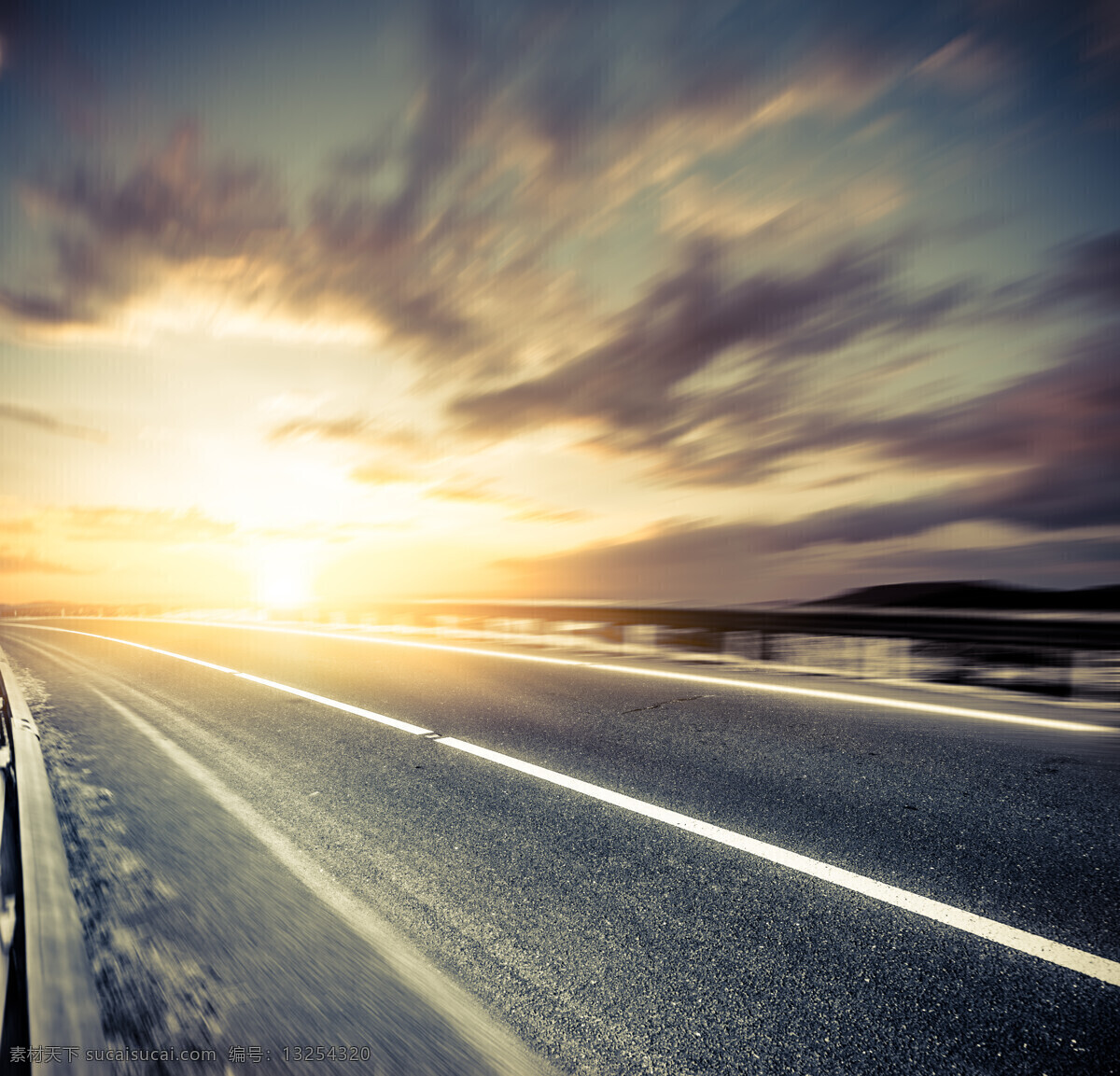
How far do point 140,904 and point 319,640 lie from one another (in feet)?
45.0

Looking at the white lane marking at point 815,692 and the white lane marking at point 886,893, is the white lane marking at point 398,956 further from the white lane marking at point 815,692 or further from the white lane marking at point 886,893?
the white lane marking at point 815,692

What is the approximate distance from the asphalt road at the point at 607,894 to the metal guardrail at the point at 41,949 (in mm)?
184

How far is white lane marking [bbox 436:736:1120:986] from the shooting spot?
241 cm

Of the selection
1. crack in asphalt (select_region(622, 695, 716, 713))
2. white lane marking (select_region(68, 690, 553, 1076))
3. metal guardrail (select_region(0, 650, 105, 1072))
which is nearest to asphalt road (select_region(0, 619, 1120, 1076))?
white lane marking (select_region(68, 690, 553, 1076))

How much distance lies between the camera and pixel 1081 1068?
1916 mm

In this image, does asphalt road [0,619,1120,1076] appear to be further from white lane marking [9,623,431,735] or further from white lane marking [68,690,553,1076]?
white lane marking [9,623,431,735]

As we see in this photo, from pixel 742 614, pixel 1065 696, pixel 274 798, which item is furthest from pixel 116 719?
pixel 1065 696

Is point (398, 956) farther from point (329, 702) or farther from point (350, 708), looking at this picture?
point (329, 702)

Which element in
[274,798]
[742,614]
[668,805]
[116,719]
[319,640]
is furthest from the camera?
[319,640]

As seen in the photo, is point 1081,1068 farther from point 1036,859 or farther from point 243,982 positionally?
point 243,982

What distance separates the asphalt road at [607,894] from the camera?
2.12 metres

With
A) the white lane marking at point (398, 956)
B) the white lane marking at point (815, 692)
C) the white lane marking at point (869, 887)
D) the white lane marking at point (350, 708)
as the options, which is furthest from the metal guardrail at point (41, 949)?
the white lane marking at point (815, 692)

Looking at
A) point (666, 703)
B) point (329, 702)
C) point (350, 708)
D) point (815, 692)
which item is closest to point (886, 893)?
point (666, 703)

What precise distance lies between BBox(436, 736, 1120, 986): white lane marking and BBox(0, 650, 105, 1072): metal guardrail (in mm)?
2950
